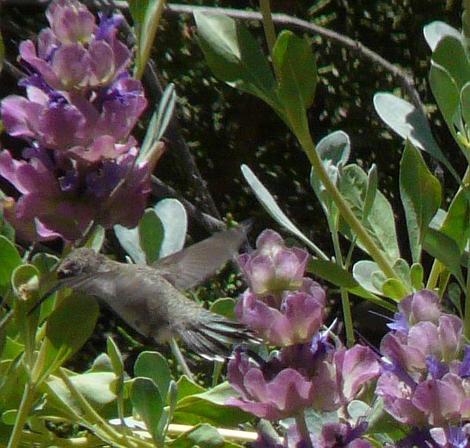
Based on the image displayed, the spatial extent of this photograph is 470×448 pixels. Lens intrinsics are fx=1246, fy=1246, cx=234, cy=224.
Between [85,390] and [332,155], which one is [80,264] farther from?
[332,155]

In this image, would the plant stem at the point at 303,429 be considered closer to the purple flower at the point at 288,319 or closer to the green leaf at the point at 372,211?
the purple flower at the point at 288,319

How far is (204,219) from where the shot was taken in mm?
1394

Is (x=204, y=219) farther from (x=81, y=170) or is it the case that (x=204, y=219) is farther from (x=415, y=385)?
(x=415, y=385)

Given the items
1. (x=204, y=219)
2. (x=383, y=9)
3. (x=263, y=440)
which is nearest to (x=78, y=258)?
(x=263, y=440)

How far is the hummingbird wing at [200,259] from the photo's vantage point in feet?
3.04

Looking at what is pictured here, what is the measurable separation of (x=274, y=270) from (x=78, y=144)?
141 millimetres

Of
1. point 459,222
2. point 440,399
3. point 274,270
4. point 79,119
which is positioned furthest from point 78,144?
point 459,222

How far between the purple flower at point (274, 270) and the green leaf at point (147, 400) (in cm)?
13

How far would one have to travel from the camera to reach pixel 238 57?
0.88 m

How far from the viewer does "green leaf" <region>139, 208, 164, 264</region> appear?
96 centimetres

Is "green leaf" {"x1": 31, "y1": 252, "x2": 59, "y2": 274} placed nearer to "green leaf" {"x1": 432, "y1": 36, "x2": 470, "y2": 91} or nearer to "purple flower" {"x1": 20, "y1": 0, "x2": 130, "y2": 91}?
"purple flower" {"x1": 20, "y1": 0, "x2": 130, "y2": 91}

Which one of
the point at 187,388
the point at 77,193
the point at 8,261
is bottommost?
the point at 187,388

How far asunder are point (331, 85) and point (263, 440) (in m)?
1.18

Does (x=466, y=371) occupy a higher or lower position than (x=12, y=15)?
higher
